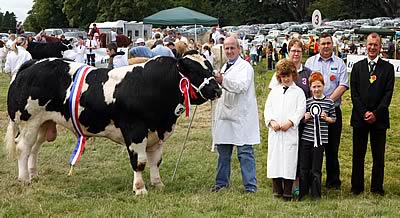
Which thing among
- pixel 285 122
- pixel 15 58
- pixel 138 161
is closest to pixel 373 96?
pixel 285 122

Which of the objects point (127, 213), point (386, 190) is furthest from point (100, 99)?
point (386, 190)

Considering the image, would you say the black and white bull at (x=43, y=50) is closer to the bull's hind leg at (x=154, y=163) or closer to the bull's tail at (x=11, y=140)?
the bull's tail at (x=11, y=140)

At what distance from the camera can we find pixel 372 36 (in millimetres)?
7246

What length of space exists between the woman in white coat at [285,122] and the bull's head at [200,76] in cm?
71

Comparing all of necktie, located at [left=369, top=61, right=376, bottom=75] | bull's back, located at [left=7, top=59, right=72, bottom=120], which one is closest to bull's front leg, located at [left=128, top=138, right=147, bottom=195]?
bull's back, located at [left=7, top=59, right=72, bottom=120]

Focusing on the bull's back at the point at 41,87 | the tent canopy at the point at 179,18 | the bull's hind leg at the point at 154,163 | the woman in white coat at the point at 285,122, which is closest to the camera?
the woman in white coat at the point at 285,122

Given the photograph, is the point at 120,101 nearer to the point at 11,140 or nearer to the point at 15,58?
the point at 11,140

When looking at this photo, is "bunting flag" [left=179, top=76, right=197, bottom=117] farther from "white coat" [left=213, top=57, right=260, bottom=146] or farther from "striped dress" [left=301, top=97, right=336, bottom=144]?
"striped dress" [left=301, top=97, right=336, bottom=144]

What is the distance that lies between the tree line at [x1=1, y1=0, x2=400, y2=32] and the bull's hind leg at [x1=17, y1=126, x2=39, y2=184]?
58706 mm

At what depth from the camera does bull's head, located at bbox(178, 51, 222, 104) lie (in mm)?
6953

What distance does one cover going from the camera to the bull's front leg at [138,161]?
7.23 m

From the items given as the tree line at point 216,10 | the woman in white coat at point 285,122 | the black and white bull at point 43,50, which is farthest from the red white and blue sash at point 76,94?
the tree line at point 216,10

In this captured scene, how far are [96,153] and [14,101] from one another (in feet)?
8.26

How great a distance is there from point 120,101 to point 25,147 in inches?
66.6
